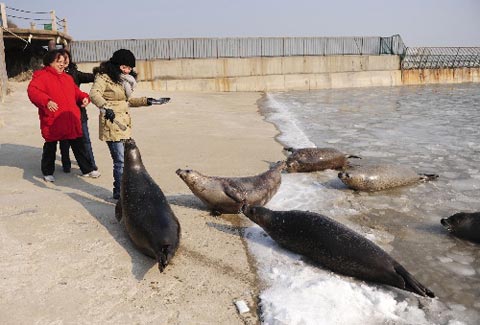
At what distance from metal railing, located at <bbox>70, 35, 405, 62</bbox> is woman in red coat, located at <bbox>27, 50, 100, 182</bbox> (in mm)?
21727

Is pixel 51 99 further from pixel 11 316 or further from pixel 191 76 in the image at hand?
pixel 191 76

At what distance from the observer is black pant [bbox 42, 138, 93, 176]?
5.76 meters

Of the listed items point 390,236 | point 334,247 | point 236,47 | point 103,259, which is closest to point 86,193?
point 103,259

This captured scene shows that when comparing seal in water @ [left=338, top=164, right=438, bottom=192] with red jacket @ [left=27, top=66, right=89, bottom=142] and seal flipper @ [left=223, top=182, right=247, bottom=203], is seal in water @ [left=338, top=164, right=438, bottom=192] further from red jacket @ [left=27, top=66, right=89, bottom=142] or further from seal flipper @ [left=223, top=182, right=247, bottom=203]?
red jacket @ [left=27, top=66, right=89, bottom=142]

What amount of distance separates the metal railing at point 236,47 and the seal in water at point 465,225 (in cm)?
2509

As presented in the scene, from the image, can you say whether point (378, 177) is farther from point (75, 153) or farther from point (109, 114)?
point (75, 153)

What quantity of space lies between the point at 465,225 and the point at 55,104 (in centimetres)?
510

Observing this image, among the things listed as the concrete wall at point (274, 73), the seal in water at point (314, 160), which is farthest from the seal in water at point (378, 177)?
the concrete wall at point (274, 73)

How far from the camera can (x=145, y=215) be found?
3.66 metres

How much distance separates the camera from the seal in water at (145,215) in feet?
11.1

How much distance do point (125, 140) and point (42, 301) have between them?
2.17 m

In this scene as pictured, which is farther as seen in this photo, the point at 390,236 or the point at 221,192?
the point at 221,192

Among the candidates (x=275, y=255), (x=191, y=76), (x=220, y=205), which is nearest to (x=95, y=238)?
(x=220, y=205)

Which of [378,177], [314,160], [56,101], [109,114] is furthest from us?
[314,160]
